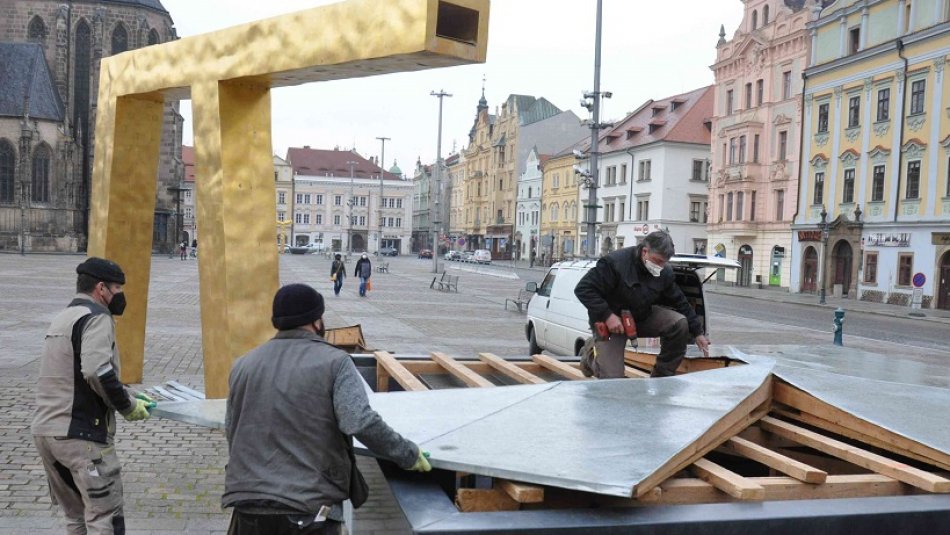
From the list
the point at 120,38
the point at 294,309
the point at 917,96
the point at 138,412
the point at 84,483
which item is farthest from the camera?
the point at 120,38

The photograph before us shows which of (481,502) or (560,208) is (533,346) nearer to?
(481,502)

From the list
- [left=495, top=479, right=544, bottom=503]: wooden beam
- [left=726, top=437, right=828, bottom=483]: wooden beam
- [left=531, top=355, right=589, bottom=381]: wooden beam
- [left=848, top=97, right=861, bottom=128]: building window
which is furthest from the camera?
[left=848, top=97, right=861, bottom=128]: building window

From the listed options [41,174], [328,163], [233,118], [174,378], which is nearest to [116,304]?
[233,118]

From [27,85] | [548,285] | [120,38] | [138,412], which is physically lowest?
[138,412]

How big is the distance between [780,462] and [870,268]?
3799 cm

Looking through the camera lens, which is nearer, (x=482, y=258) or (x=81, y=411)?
(x=81, y=411)

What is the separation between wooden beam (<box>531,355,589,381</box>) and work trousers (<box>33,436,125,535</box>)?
130 inches

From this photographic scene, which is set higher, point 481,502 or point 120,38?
point 120,38

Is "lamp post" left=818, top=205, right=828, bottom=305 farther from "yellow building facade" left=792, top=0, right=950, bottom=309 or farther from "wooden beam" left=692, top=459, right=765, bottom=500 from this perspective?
"wooden beam" left=692, top=459, right=765, bottom=500

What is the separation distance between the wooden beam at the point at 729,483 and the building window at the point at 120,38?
67515 millimetres

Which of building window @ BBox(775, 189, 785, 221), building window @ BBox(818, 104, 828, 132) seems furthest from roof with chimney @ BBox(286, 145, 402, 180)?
building window @ BBox(818, 104, 828, 132)

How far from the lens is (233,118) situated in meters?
6.69

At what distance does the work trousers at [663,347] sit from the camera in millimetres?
5570

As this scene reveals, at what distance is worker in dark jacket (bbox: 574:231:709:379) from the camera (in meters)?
5.49
